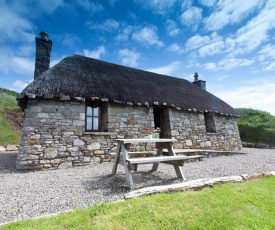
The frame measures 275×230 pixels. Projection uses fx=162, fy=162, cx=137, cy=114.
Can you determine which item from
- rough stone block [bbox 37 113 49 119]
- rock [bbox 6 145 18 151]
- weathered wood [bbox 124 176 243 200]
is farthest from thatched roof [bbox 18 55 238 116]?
rock [bbox 6 145 18 151]

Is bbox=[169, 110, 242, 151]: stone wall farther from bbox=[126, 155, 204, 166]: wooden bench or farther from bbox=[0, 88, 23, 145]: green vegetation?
bbox=[0, 88, 23, 145]: green vegetation

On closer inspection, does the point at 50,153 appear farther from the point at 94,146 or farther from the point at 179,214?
the point at 179,214

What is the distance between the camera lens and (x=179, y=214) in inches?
87.0

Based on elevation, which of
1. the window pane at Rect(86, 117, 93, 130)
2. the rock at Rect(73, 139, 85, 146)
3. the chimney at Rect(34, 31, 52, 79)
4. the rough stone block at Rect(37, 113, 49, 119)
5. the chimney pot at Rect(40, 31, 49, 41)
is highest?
the chimney pot at Rect(40, 31, 49, 41)

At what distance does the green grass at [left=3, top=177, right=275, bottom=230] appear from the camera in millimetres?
1999

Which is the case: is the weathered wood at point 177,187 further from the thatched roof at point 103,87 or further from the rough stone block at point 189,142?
the rough stone block at point 189,142

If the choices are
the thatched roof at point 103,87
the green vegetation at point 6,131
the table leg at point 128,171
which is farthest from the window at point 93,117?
the green vegetation at point 6,131

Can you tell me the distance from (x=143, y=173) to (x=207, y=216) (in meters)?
2.75

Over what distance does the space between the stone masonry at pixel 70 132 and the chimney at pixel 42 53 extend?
117 inches

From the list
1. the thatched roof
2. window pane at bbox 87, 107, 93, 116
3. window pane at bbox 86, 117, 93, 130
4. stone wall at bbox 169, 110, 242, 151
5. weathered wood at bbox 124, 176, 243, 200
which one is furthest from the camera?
stone wall at bbox 169, 110, 242, 151

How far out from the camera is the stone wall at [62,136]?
5.41 metres

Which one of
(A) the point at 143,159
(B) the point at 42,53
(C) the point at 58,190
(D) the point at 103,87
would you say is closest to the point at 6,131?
(B) the point at 42,53

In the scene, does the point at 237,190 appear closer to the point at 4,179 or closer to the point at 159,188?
the point at 159,188

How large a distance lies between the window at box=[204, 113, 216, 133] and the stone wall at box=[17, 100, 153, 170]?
5907 mm
